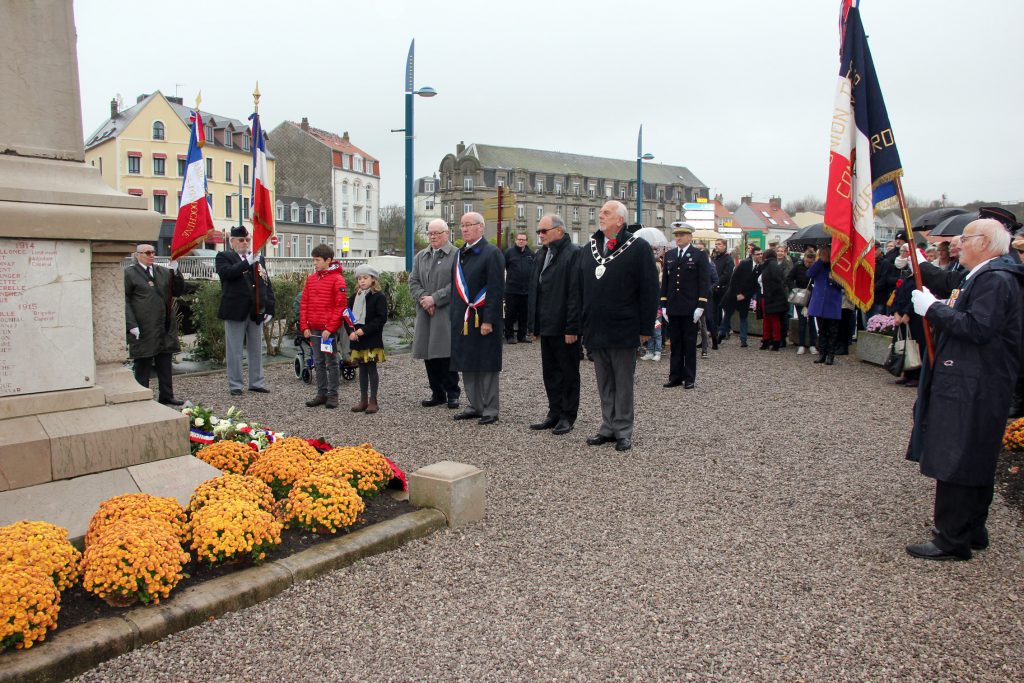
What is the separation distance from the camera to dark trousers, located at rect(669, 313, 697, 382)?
1070 cm

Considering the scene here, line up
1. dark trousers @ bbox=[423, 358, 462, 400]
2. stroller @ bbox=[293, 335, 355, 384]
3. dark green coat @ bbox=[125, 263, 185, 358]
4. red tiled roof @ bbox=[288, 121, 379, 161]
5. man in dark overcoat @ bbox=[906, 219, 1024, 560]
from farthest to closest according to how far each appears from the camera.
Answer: red tiled roof @ bbox=[288, 121, 379, 161], stroller @ bbox=[293, 335, 355, 384], dark trousers @ bbox=[423, 358, 462, 400], dark green coat @ bbox=[125, 263, 185, 358], man in dark overcoat @ bbox=[906, 219, 1024, 560]

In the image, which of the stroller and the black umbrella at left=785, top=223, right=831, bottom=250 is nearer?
the stroller

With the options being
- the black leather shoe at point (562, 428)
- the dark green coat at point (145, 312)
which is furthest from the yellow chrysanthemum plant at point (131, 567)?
the dark green coat at point (145, 312)

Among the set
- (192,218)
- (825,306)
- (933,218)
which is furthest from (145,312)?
(933,218)

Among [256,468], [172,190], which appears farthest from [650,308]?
[172,190]

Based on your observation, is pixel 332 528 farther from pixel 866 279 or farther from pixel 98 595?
pixel 866 279

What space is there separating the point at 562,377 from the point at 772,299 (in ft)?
27.4

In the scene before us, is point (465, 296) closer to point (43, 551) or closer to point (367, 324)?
point (367, 324)

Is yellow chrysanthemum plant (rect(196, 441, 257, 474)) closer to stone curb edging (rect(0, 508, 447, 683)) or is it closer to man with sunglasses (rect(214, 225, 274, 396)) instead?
stone curb edging (rect(0, 508, 447, 683))

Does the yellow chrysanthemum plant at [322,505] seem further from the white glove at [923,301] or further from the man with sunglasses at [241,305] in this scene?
the man with sunglasses at [241,305]

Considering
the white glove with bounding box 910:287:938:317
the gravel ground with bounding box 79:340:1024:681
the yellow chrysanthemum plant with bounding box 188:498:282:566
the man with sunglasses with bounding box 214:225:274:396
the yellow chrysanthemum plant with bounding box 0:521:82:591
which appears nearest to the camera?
the gravel ground with bounding box 79:340:1024:681

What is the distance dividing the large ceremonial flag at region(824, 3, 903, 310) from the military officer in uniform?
16.7 feet

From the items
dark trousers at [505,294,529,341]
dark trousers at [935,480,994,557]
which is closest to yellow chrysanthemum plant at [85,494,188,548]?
dark trousers at [935,480,994,557]

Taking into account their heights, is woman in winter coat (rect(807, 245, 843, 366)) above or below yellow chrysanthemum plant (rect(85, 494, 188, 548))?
above
